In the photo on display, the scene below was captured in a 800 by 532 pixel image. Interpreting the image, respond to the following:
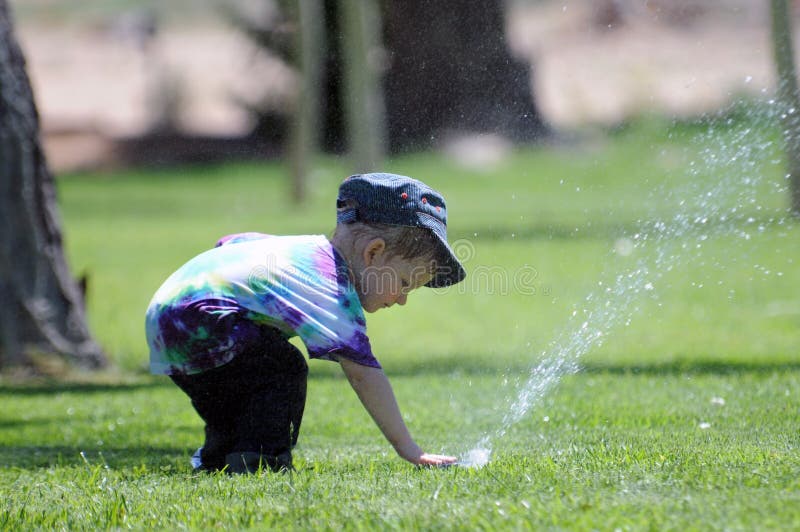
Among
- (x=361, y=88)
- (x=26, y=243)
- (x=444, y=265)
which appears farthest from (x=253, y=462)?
(x=361, y=88)

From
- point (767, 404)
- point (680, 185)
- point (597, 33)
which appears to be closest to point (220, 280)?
point (767, 404)

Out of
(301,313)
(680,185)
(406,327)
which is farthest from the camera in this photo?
(680,185)

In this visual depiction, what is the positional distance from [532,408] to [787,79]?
427 cm

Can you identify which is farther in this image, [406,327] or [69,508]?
[406,327]

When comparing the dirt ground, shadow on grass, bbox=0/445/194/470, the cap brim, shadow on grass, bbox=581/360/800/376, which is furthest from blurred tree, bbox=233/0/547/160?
the cap brim

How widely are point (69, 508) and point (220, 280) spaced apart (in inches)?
33.7

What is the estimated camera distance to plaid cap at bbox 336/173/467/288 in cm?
372

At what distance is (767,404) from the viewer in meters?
4.95

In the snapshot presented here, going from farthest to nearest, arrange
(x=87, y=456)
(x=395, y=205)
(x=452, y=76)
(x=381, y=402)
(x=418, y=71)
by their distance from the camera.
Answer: (x=418, y=71)
(x=452, y=76)
(x=87, y=456)
(x=395, y=205)
(x=381, y=402)

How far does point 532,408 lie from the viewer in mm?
5254

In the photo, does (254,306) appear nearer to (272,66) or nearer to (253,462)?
(253,462)

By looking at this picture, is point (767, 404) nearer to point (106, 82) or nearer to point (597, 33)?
point (597, 33)

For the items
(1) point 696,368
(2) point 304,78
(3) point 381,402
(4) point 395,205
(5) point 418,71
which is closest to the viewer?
(3) point 381,402

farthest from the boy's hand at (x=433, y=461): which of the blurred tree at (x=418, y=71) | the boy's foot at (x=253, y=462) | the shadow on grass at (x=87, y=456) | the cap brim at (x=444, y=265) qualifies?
the blurred tree at (x=418, y=71)
